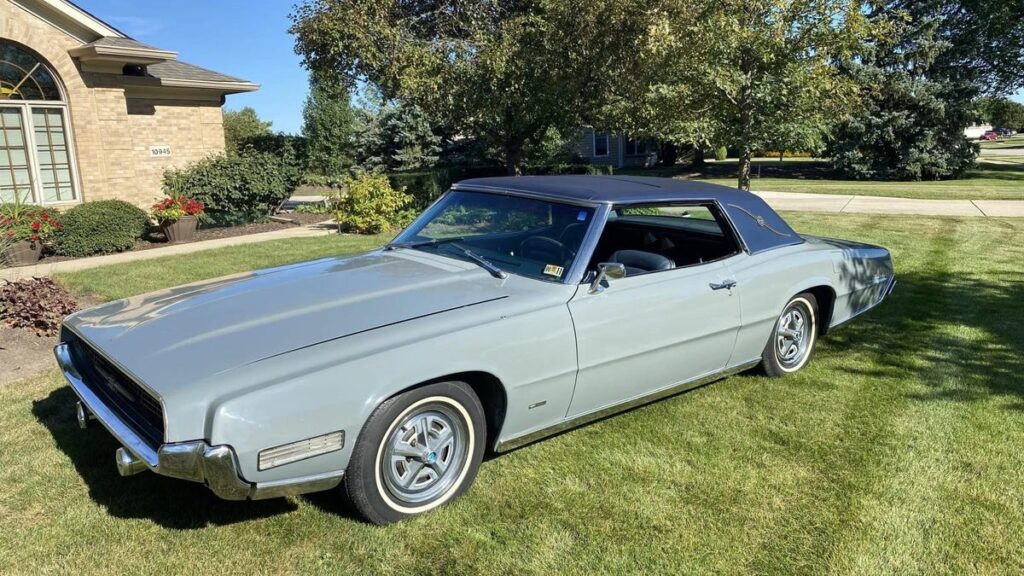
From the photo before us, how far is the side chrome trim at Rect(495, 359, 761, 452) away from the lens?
10.7 feet

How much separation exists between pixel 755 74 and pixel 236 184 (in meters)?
9.58

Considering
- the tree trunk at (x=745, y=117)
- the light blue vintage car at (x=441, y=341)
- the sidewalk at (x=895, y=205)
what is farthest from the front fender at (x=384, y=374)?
the sidewalk at (x=895, y=205)

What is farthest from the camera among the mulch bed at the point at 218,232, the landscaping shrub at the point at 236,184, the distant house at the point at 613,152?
the distant house at the point at 613,152

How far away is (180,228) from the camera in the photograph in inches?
464

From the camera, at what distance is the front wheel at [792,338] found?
15.1 feet

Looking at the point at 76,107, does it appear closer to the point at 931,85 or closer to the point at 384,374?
the point at 384,374

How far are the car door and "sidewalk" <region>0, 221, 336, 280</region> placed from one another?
741 centimetres

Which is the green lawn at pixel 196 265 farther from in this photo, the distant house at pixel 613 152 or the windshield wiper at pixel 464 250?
the distant house at pixel 613 152

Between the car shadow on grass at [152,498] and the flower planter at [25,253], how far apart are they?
736 centimetres

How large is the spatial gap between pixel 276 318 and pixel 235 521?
0.89 metres

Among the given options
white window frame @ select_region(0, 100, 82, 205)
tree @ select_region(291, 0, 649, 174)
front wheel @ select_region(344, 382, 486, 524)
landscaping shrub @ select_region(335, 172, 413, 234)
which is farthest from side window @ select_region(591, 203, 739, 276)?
white window frame @ select_region(0, 100, 82, 205)

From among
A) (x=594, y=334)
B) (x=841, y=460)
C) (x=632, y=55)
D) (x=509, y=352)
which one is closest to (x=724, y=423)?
(x=841, y=460)

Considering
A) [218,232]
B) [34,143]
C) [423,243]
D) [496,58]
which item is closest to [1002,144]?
[496,58]

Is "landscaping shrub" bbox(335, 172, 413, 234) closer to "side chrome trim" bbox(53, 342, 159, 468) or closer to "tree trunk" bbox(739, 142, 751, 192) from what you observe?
"tree trunk" bbox(739, 142, 751, 192)
